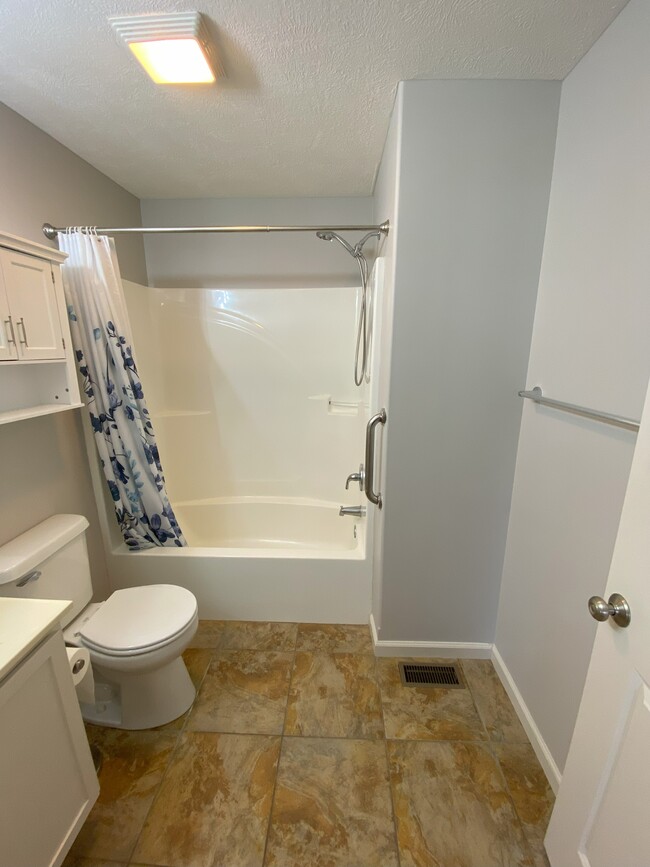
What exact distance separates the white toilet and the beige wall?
13 centimetres

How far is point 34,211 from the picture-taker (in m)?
1.51

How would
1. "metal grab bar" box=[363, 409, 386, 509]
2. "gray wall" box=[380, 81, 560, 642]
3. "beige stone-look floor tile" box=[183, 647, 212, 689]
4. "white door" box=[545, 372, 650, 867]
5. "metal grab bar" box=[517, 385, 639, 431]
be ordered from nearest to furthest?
"white door" box=[545, 372, 650, 867], "metal grab bar" box=[517, 385, 639, 431], "gray wall" box=[380, 81, 560, 642], "metal grab bar" box=[363, 409, 386, 509], "beige stone-look floor tile" box=[183, 647, 212, 689]

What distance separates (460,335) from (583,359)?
426mm

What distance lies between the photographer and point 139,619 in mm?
1411

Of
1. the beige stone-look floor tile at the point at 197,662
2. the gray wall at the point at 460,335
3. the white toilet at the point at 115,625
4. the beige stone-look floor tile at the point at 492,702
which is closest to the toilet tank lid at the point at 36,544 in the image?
the white toilet at the point at 115,625

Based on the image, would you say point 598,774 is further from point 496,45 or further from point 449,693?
point 496,45

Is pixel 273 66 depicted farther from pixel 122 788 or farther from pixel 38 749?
pixel 122 788

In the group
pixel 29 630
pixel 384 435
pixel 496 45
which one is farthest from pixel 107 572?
pixel 496 45

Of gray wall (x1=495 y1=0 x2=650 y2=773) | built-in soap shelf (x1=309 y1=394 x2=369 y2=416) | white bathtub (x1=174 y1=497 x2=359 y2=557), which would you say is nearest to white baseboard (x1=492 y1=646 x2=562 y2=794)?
gray wall (x1=495 y1=0 x2=650 y2=773)

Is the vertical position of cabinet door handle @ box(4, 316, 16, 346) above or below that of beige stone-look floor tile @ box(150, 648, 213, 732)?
above

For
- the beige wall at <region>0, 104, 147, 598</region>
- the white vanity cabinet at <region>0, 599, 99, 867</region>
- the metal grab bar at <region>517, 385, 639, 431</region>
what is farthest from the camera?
the beige wall at <region>0, 104, 147, 598</region>

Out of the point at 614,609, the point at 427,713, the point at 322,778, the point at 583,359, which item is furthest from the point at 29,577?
the point at 583,359

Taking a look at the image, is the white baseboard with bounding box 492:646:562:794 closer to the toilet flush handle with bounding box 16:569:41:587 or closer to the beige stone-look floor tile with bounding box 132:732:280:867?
the beige stone-look floor tile with bounding box 132:732:280:867

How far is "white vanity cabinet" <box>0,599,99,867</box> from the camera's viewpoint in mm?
800
